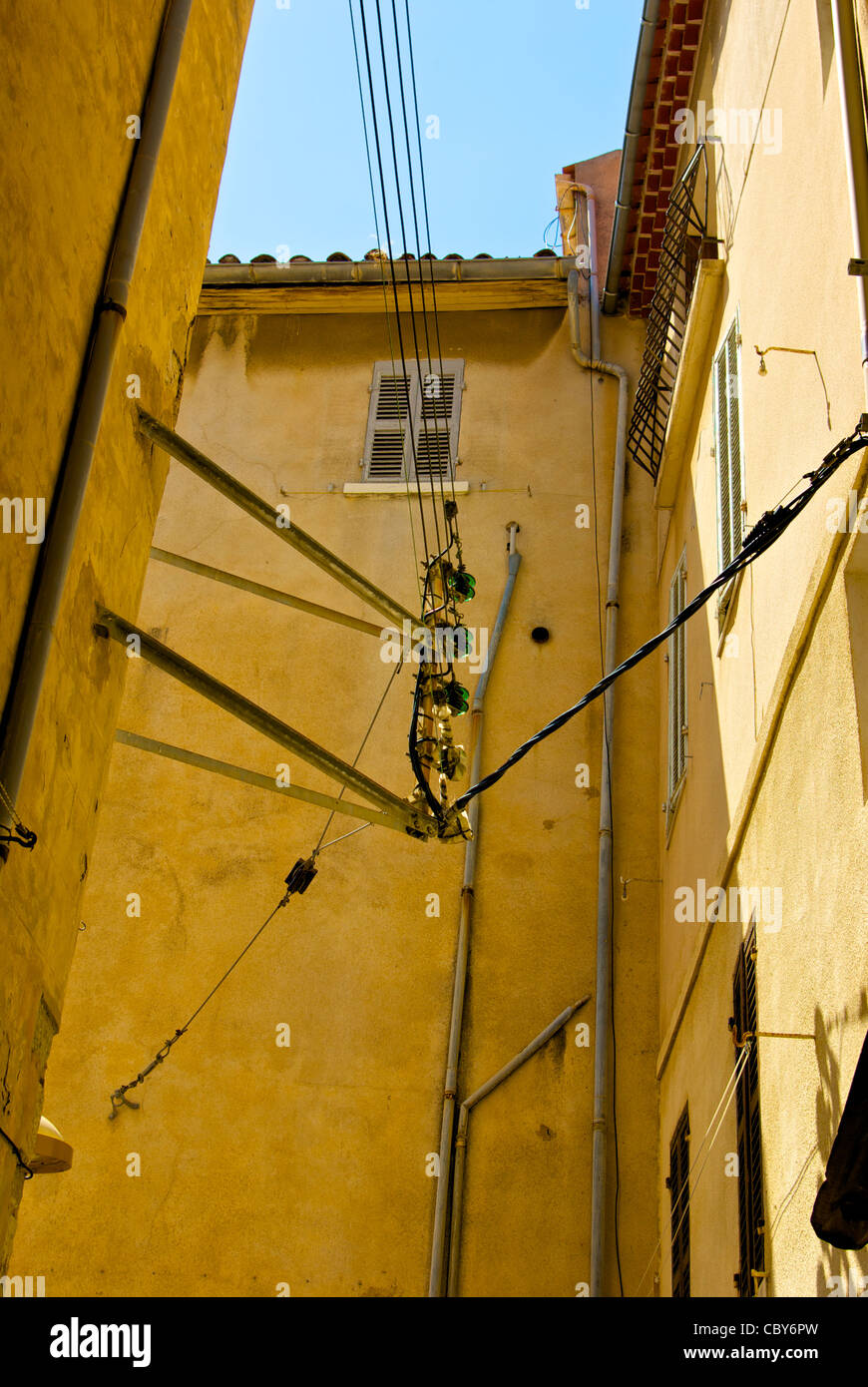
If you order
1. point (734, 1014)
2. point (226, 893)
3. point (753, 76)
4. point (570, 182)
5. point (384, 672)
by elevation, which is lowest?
point (734, 1014)

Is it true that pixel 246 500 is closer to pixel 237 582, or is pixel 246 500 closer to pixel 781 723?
pixel 237 582

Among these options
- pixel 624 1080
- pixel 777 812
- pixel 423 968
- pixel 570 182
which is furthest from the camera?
pixel 570 182

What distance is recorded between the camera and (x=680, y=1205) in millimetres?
8820

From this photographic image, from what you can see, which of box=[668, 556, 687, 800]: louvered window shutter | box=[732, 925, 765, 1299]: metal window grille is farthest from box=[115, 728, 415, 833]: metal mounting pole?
box=[668, 556, 687, 800]: louvered window shutter

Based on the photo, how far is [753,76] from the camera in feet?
29.8

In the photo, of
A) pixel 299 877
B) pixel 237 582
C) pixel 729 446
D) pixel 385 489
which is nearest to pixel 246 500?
pixel 237 582

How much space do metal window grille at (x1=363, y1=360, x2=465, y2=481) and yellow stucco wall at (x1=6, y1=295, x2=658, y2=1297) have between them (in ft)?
0.50

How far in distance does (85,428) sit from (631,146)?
8.76 metres

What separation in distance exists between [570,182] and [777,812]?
39.6 ft

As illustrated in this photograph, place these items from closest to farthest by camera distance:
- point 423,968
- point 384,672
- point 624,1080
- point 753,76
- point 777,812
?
point 777,812 → point 753,76 → point 624,1080 → point 423,968 → point 384,672

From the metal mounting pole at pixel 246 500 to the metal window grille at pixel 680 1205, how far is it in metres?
3.48

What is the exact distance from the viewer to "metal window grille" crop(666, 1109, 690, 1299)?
8391 mm
